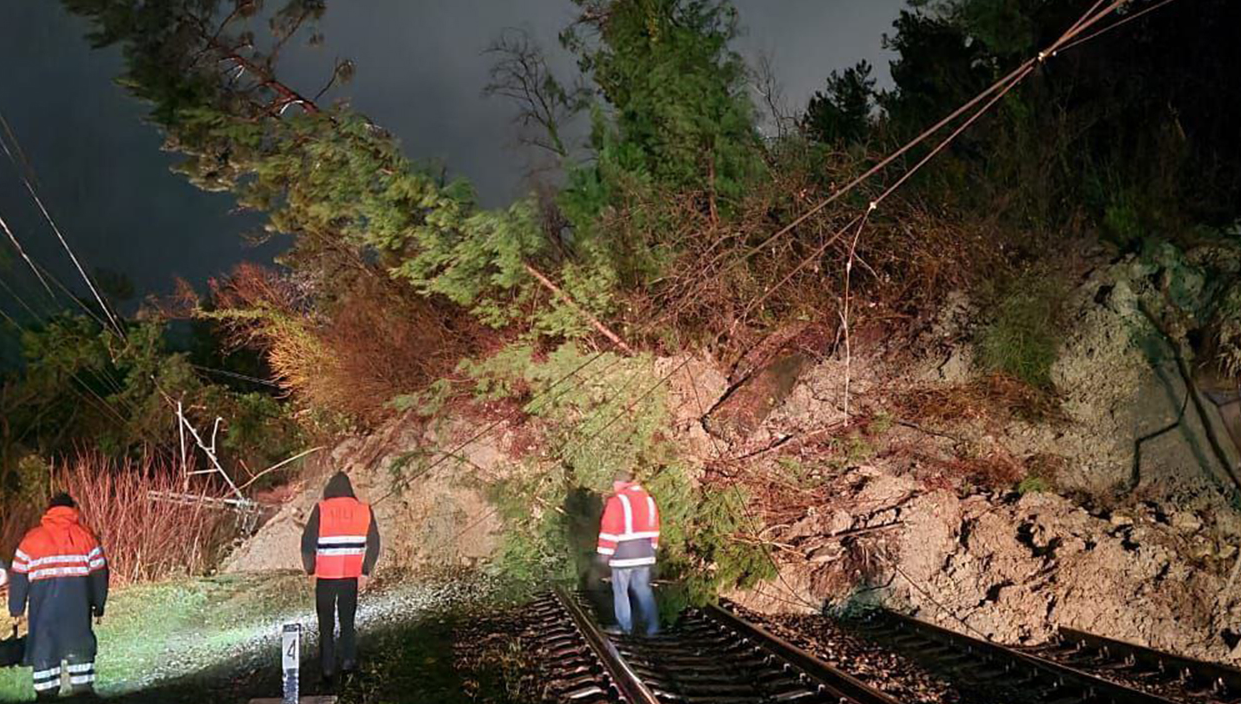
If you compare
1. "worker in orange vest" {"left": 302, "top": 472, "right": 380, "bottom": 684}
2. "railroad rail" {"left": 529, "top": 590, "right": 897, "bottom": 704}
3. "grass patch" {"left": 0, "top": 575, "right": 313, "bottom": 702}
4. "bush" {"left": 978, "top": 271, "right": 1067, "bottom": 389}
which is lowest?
"grass patch" {"left": 0, "top": 575, "right": 313, "bottom": 702}

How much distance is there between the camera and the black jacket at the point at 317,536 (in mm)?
8992

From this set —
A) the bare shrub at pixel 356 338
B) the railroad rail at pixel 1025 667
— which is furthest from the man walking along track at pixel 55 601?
the bare shrub at pixel 356 338

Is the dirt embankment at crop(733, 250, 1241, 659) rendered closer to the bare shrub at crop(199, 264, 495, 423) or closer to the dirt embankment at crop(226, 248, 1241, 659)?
the dirt embankment at crop(226, 248, 1241, 659)

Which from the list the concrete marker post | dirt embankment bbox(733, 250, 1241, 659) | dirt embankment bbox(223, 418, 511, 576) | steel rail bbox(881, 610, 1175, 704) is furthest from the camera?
dirt embankment bbox(223, 418, 511, 576)

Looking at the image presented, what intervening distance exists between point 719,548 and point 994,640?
4.17 metres

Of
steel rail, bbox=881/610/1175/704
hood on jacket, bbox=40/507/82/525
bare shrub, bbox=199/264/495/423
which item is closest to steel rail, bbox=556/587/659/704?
steel rail, bbox=881/610/1175/704

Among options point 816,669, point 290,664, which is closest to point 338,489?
point 290,664

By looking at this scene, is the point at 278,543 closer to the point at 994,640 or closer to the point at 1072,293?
the point at 994,640

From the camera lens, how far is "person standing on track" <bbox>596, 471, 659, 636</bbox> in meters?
10.3

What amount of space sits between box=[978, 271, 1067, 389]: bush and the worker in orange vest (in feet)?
32.4

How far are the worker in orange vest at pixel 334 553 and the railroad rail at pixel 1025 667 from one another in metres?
5.64

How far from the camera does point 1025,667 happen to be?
27.0 ft

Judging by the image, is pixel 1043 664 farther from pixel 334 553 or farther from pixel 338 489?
pixel 338 489

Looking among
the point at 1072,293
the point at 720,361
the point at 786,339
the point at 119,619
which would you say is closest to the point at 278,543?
the point at 119,619
